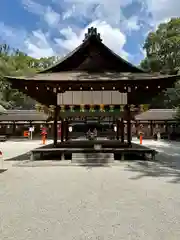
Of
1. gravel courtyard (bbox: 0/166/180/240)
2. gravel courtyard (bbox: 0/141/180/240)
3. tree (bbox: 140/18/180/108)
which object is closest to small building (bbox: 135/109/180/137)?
tree (bbox: 140/18/180/108)

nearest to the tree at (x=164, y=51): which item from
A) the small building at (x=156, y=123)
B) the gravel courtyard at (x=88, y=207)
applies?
the small building at (x=156, y=123)

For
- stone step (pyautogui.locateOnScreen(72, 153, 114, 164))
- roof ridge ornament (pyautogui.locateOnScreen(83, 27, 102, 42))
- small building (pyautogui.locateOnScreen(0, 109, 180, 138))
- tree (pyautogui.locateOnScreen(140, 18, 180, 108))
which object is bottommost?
stone step (pyautogui.locateOnScreen(72, 153, 114, 164))

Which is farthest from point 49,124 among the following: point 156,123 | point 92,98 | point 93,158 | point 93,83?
point 93,83

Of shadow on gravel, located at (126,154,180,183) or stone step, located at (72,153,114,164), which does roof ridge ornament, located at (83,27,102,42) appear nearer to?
stone step, located at (72,153,114,164)

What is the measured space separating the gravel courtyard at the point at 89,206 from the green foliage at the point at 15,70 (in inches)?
1598

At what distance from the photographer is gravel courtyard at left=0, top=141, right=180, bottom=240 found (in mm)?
4590

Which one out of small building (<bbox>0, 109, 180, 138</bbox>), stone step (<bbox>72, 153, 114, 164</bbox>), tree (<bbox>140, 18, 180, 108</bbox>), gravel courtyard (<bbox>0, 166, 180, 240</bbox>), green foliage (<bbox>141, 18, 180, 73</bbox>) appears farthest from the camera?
green foliage (<bbox>141, 18, 180, 73</bbox>)

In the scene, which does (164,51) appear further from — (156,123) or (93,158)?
(93,158)

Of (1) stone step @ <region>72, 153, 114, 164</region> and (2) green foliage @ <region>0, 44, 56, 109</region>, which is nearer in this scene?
(1) stone step @ <region>72, 153, 114, 164</region>

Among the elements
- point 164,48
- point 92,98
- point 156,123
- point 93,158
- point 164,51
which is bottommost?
point 93,158

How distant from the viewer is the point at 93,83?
1406cm

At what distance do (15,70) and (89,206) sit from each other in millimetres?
56160

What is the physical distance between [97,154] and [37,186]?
6241 mm

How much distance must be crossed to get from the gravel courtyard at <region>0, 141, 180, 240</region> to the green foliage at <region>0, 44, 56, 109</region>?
40597mm
